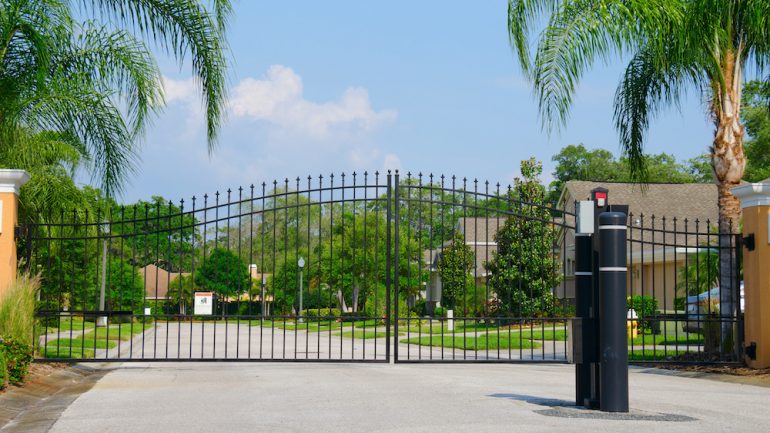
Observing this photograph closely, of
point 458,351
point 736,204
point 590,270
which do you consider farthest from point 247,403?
point 458,351

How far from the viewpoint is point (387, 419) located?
27.7ft

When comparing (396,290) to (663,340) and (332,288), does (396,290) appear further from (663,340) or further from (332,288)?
(332,288)

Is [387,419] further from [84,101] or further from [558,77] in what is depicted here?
[84,101]

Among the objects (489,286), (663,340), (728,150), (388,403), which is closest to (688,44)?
(728,150)

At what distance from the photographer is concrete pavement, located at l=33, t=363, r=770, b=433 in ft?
26.6

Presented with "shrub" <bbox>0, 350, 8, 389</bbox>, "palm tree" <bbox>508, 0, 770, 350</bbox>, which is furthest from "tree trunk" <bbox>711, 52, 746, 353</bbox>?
"shrub" <bbox>0, 350, 8, 389</bbox>

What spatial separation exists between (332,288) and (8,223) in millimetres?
20142

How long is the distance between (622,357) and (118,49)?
10.1 meters

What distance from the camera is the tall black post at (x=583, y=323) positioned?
9.05 meters

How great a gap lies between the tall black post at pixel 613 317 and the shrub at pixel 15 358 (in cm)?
711

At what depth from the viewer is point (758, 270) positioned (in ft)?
47.5

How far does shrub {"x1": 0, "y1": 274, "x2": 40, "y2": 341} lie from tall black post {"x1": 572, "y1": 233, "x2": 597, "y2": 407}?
7.51m

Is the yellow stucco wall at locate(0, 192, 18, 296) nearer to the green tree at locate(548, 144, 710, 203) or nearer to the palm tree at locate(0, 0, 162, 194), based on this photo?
the palm tree at locate(0, 0, 162, 194)

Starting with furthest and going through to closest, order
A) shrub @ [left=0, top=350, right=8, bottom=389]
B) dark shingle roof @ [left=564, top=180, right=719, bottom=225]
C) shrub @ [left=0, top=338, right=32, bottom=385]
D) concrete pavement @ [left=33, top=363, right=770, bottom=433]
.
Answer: dark shingle roof @ [left=564, top=180, right=719, bottom=225], shrub @ [left=0, top=338, right=32, bottom=385], shrub @ [left=0, top=350, right=8, bottom=389], concrete pavement @ [left=33, top=363, right=770, bottom=433]
